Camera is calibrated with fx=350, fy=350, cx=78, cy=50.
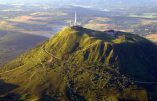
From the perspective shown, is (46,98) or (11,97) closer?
(46,98)

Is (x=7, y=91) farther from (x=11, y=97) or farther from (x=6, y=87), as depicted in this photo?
(x=11, y=97)

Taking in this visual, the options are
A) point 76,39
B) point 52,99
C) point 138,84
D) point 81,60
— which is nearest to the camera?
point 52,99

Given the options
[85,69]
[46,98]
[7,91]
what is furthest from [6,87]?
[85,69]

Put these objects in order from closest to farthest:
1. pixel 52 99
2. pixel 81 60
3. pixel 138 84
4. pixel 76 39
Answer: pixel 52 99 → pixel 138 84 → pixel 81 60 → pixel 76 39

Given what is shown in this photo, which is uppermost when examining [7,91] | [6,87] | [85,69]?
[85,69]

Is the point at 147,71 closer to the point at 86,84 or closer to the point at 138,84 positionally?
the point at 138,84

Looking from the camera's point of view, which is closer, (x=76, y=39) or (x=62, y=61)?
(x=62, y=61)

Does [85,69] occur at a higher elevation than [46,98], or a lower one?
higher

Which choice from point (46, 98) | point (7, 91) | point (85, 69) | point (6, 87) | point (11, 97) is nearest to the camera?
point (46, 98)

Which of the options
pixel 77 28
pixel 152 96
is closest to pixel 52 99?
pixel 152 96
